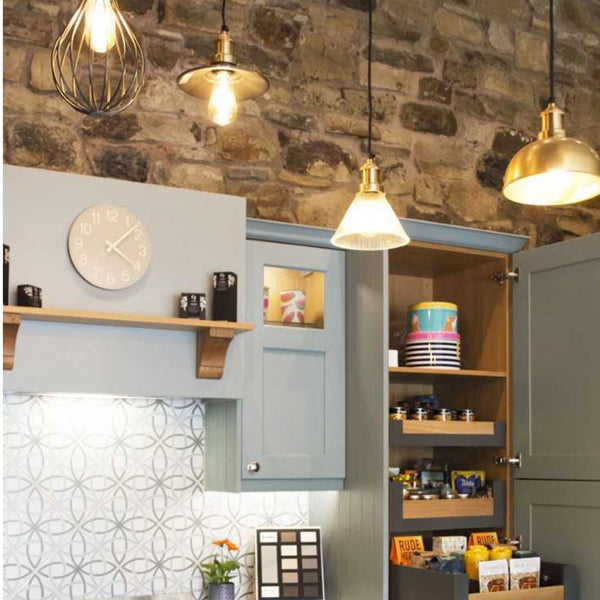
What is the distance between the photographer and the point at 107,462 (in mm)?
3045

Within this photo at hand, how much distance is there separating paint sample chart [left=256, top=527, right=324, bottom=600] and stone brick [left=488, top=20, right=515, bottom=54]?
2.31 meters

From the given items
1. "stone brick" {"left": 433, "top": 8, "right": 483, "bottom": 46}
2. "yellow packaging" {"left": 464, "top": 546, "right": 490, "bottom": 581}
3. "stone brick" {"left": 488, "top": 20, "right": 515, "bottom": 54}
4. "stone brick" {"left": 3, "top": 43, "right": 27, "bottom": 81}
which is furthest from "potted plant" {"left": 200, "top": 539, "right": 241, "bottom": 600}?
"stone brick" {"left": 488, "top": 20, "right": 515, "bottom": 54}

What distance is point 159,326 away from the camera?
276 centimetres

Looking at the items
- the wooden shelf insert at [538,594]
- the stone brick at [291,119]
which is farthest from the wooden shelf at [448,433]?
the stone brick at [291,119]

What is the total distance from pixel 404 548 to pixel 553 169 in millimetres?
1642

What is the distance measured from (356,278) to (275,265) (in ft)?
0.96

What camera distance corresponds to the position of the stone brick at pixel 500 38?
13.6 feet

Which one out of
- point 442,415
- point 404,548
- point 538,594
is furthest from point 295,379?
point 538,594

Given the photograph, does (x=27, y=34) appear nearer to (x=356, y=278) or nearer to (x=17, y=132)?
(x=17, y=132)

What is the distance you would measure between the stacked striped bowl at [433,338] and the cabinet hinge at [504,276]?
0.25 metres

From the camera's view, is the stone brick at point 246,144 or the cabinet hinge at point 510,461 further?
the stone brick at point 246,144

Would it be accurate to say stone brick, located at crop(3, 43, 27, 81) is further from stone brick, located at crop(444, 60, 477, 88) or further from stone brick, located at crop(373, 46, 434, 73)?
stone brick, located at crop(444, 60, 477, 88)

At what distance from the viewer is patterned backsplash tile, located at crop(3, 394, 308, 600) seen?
291 centimetres

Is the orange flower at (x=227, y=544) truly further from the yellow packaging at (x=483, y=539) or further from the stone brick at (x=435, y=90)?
the stone brick at (x=435, y=90)
